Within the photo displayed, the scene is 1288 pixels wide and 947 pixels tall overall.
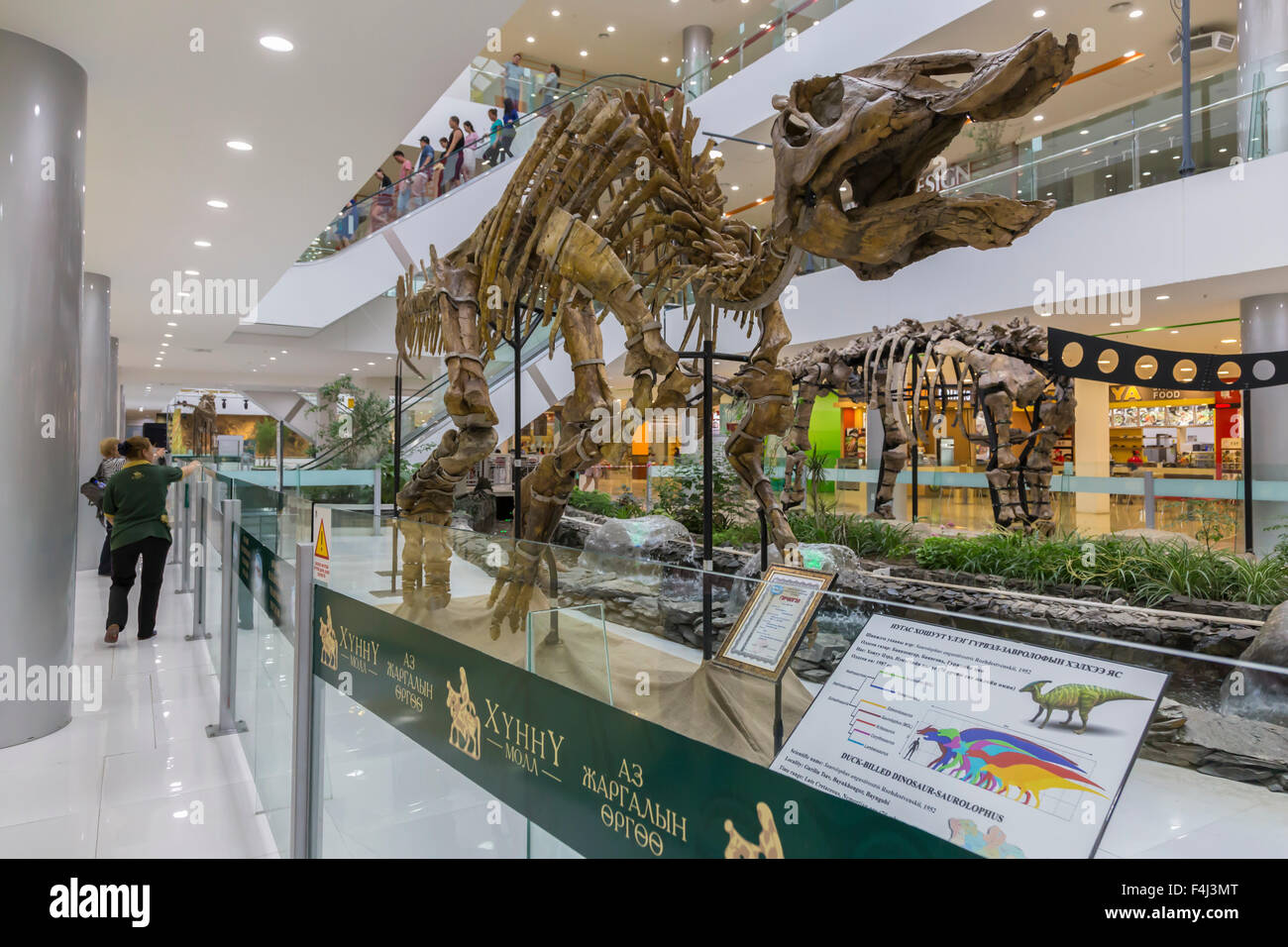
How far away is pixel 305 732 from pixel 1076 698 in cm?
219

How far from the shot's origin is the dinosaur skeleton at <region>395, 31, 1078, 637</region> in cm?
229

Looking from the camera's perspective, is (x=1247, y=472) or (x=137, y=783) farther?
(x=1247, y=472)

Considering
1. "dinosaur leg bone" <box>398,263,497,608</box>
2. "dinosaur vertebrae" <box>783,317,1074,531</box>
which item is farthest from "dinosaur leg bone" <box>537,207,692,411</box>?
"dinosaur vertebrae" <box>783,317,1074,531</box>

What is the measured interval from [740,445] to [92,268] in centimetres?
885

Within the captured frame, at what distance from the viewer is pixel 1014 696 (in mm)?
1100

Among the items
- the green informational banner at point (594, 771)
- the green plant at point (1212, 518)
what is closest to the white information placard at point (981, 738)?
the green informational banner at point (594, 771)

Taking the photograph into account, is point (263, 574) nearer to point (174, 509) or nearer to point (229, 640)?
point (229, 640)

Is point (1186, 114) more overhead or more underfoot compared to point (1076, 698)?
more overhead

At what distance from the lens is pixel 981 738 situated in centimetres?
108

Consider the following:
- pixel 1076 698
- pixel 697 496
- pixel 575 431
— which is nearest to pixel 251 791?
pixel 575 431

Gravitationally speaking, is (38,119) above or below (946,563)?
above
